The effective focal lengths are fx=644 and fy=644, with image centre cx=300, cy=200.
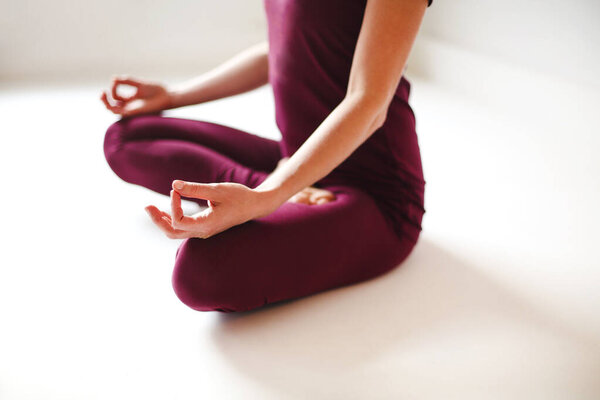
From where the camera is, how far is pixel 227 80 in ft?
4.92

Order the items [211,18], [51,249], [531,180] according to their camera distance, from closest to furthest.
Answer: [51,249]
[531,180]
[211,18]

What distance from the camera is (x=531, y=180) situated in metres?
1.80

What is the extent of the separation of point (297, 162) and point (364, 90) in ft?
0.55

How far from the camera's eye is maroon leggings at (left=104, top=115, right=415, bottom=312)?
1063mm

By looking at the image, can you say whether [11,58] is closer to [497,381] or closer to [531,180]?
[531,180]

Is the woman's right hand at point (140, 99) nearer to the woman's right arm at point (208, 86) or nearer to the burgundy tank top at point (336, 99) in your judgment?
the woman's right arm at point (208, 86)

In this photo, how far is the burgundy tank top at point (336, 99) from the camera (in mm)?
1176

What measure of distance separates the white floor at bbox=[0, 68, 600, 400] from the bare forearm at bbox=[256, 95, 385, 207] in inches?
10.3

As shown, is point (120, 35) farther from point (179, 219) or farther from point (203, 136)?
point (179, 219)

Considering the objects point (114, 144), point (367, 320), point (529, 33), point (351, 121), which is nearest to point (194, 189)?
point (351, 121)

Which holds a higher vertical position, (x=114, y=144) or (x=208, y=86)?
(x=208, y=86)

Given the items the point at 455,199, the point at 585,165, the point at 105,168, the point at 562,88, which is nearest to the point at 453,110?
the point at 562,88

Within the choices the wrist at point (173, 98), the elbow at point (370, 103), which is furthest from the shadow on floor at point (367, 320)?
the wrist at point (173, 98)

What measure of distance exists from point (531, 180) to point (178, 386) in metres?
1.20
